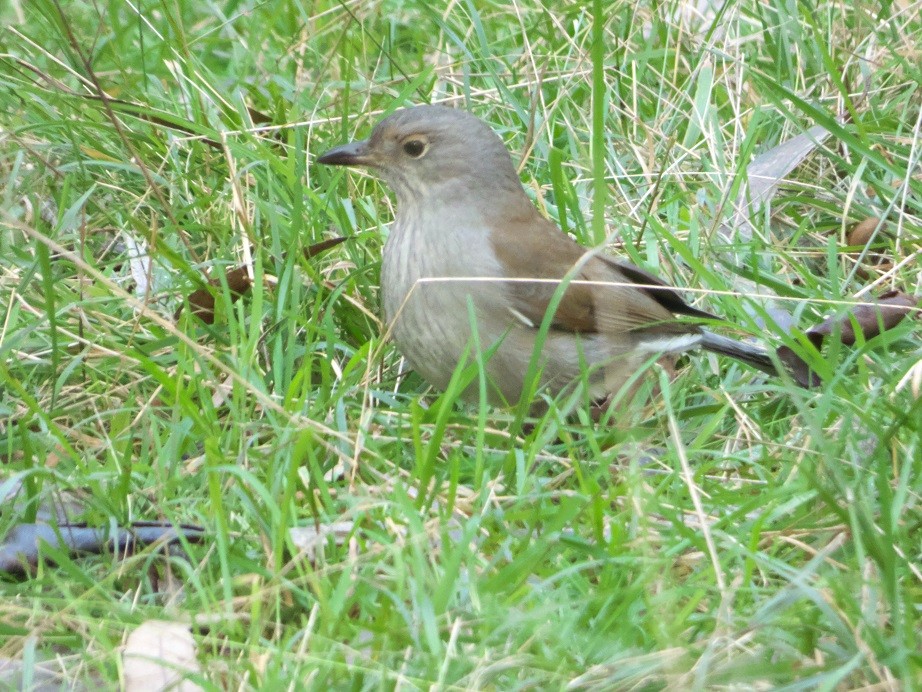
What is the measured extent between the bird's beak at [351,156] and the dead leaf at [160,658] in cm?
220

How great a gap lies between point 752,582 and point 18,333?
7.58 ft

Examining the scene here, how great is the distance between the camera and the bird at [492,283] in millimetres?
4219

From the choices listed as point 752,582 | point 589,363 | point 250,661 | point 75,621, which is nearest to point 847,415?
point 752,582

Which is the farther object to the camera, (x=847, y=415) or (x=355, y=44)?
(x=355, y=44)

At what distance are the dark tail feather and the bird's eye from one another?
1.12 m

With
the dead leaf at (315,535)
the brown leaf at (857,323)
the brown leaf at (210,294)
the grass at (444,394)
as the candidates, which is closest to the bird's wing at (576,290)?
the grass at (444,394)

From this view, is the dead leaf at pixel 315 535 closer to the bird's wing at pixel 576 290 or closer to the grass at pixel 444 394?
the grass at pixel 444 394

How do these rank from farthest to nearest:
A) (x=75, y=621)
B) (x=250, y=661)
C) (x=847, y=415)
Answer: (x=847, y=415)
(x=75, y=621)
(x=250, y=661)

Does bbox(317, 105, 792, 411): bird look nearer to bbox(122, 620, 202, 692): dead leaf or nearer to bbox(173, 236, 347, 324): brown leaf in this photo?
bbox(173, 236, 347, 324): brown leaf

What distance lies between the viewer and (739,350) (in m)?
4.41

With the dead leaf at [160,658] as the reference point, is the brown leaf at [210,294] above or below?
above

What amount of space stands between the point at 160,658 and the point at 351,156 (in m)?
2.34

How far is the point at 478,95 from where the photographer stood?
570 centimetres

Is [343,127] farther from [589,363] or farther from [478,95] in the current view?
[589,363]
